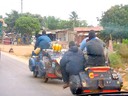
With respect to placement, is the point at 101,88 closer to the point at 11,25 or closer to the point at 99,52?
the point at 99,52

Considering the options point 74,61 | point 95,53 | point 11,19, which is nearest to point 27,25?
point 11,19

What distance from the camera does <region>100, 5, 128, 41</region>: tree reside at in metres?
37.8

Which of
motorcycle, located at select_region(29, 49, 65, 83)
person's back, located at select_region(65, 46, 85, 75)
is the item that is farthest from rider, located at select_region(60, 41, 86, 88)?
motorcycle, located at select_region(29, 49, 65, 83)

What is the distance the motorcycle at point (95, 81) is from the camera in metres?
8.65

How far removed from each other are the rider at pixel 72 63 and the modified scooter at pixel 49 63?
2587mm

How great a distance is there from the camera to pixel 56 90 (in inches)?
442

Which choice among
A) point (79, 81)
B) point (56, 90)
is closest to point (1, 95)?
point (56, 90)

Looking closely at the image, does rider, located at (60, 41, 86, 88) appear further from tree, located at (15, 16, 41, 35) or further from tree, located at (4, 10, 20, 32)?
tree, located at (4, 10, 20, 32)

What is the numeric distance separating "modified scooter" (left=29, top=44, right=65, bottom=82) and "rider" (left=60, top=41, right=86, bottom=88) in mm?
2587

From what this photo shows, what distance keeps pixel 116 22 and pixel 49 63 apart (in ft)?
94.7

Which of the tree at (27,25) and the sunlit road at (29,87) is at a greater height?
the tree at (27,25)

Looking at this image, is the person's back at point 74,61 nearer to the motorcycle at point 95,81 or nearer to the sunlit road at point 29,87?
the motorcycle at point 95,81

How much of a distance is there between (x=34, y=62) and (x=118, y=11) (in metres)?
30.2

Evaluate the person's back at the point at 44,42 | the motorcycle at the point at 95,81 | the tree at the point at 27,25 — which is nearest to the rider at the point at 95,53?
the motorcycle at the point at 95,81
